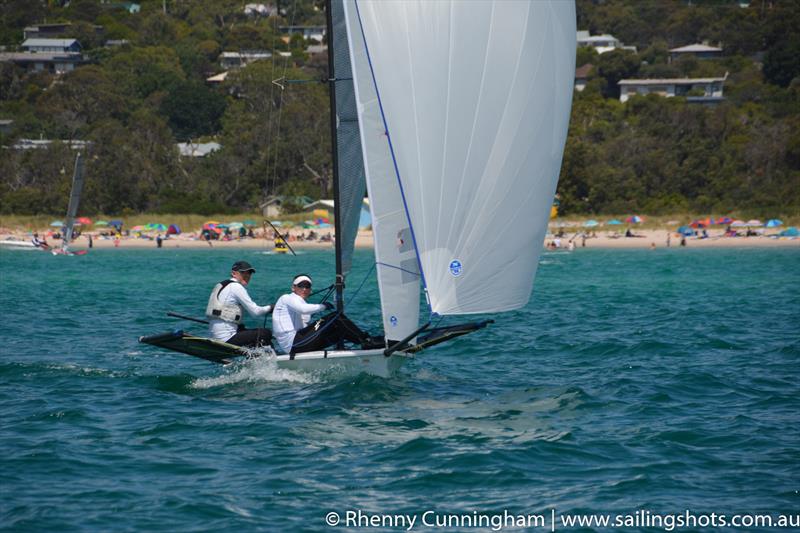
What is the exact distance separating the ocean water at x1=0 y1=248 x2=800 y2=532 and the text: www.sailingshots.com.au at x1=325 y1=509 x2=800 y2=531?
0.14 ft

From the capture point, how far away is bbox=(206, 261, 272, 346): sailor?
49.6ft

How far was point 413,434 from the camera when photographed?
1248 centimetres

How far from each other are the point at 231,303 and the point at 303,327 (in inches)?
42.8

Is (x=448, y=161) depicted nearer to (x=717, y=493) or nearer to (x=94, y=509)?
(x=717, y=493)

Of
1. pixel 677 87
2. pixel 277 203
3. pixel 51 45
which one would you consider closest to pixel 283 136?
pixel 277 203

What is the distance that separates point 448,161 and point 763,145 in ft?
223

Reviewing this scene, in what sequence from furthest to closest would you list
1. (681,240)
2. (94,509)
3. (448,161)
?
1. (681,240)
2. (448,161)
3. (94,509)

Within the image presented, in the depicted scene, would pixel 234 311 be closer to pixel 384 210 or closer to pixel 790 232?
pixel 384 210

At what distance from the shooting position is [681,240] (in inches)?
2596

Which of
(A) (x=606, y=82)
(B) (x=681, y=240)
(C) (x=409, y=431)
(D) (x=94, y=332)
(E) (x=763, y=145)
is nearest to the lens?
(C) (x=409, y=431)

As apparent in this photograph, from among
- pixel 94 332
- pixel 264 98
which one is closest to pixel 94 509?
pixel 94 332

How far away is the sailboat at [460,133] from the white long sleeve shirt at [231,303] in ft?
3.15

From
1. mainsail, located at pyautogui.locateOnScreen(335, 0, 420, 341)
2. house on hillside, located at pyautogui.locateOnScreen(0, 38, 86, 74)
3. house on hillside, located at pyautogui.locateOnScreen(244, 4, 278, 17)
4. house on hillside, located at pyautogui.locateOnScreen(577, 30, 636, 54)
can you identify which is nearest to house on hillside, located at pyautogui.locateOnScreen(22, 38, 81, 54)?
house on hillside, located at pyautogui.locateOnScreen(0, 38, 86, 74)

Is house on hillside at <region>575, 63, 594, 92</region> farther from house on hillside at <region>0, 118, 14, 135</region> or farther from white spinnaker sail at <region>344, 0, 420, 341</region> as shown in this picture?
white spinnaker sail at <region>344, 0, 420, 341</region>
